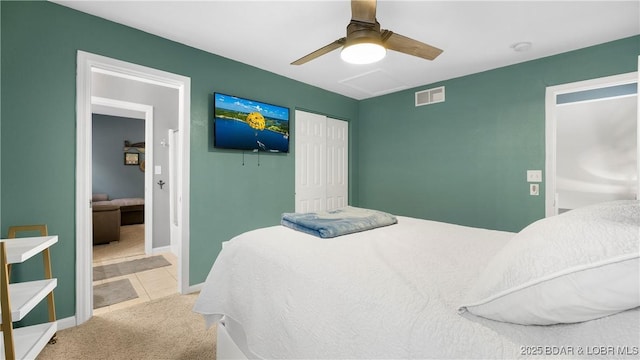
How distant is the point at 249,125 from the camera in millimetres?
3170

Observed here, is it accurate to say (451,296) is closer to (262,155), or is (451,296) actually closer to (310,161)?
(262,155)

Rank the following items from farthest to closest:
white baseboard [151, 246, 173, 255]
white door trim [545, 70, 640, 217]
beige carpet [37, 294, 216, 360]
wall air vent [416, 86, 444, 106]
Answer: white baseboard [151, 246, 173, 255], wall air vent [416, 86, 444, 106], white door trim [545, 70, 640, 217], beige carpet [37, 294, 216, 360]

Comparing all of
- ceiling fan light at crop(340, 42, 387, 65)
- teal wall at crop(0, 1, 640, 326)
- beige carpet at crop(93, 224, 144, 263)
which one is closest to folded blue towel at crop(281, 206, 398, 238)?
ceiling fan light at crop(340, 42, 387, 65)

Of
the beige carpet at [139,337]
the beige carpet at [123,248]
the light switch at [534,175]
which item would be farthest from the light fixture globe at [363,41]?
the beige carpet at [123,248]

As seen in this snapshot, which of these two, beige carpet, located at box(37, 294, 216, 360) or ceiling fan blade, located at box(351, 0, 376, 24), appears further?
beige carpet, located at box(37, 294, 216, 360)

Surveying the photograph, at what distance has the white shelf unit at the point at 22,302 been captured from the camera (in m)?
1.36

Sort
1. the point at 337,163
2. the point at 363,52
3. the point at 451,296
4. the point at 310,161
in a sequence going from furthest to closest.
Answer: the point at 337,163 → the point at 310,161 → the point at 363,52 → the point at 451,296

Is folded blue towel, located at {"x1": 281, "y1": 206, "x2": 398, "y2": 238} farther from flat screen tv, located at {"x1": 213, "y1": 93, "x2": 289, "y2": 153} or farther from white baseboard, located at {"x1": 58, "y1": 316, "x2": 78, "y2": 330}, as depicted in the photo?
white baseboard, located at {"x1": 58, "y1": 316, "x2": 78, "y2": 330}

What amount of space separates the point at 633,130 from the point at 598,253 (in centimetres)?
435

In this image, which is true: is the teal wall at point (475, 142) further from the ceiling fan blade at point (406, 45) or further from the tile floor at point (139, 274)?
the tile floor at point (139, 274)

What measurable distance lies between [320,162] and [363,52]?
8.05 ft

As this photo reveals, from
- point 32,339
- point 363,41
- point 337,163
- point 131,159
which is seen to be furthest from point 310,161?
point 131,159

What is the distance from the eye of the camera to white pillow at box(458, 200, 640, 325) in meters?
0.58

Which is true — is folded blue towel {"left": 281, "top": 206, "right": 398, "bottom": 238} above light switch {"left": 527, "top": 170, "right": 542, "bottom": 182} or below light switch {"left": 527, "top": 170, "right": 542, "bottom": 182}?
below
